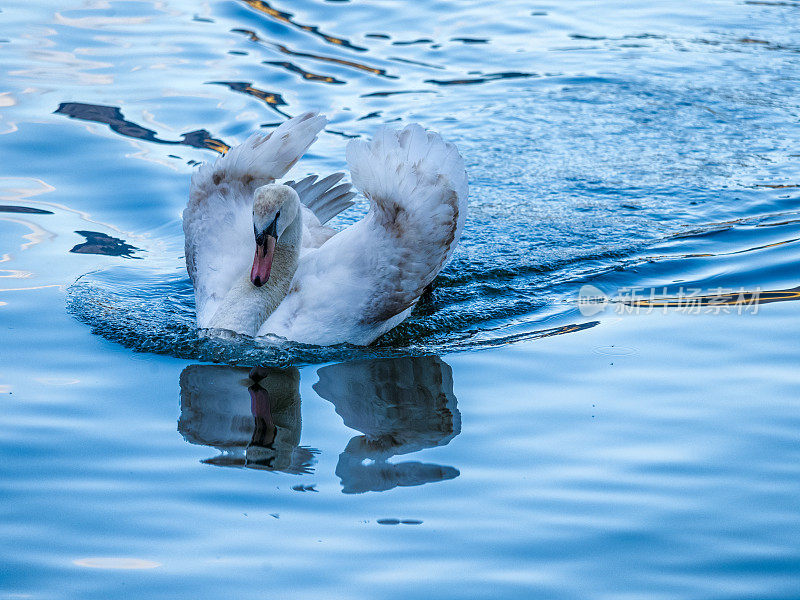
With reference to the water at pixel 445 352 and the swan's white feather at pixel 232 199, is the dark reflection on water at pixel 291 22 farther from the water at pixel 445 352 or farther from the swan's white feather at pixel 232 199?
the swan's white feather at pixel 232 199

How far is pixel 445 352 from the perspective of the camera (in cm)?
688

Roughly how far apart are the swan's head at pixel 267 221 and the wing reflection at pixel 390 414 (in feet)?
2.43

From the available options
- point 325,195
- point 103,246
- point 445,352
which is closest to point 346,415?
point 445,352

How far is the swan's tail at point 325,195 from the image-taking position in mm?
8195

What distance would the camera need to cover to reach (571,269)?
321 inches

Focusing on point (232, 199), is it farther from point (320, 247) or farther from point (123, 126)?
point (123, 126)

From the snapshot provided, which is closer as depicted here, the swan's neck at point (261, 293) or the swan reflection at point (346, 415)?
the swan reflection at point (346, 415)

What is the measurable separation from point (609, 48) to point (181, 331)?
7.76 metres

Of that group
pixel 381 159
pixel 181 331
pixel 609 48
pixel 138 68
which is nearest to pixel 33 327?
pixel 181 331

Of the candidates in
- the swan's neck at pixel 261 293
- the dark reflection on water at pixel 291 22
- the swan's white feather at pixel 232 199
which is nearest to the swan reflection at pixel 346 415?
the swan's neck at pixel 261 293

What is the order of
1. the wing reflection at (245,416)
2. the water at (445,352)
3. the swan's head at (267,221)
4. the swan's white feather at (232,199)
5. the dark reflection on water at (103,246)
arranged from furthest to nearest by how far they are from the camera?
1. the dark reflection on water at (103,246)
2. the swan's white feather at (232,199)
3. the swan's head at (267,221)
4. the wing reflection at (245,416)
5. the water at (445,352)

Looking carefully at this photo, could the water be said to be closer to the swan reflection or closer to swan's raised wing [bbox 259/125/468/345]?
the swan reflection

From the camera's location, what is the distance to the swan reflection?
541 cm

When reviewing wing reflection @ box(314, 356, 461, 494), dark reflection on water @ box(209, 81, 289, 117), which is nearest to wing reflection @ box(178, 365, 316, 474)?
wing reflection @ box(314, 356, 461, 494)
